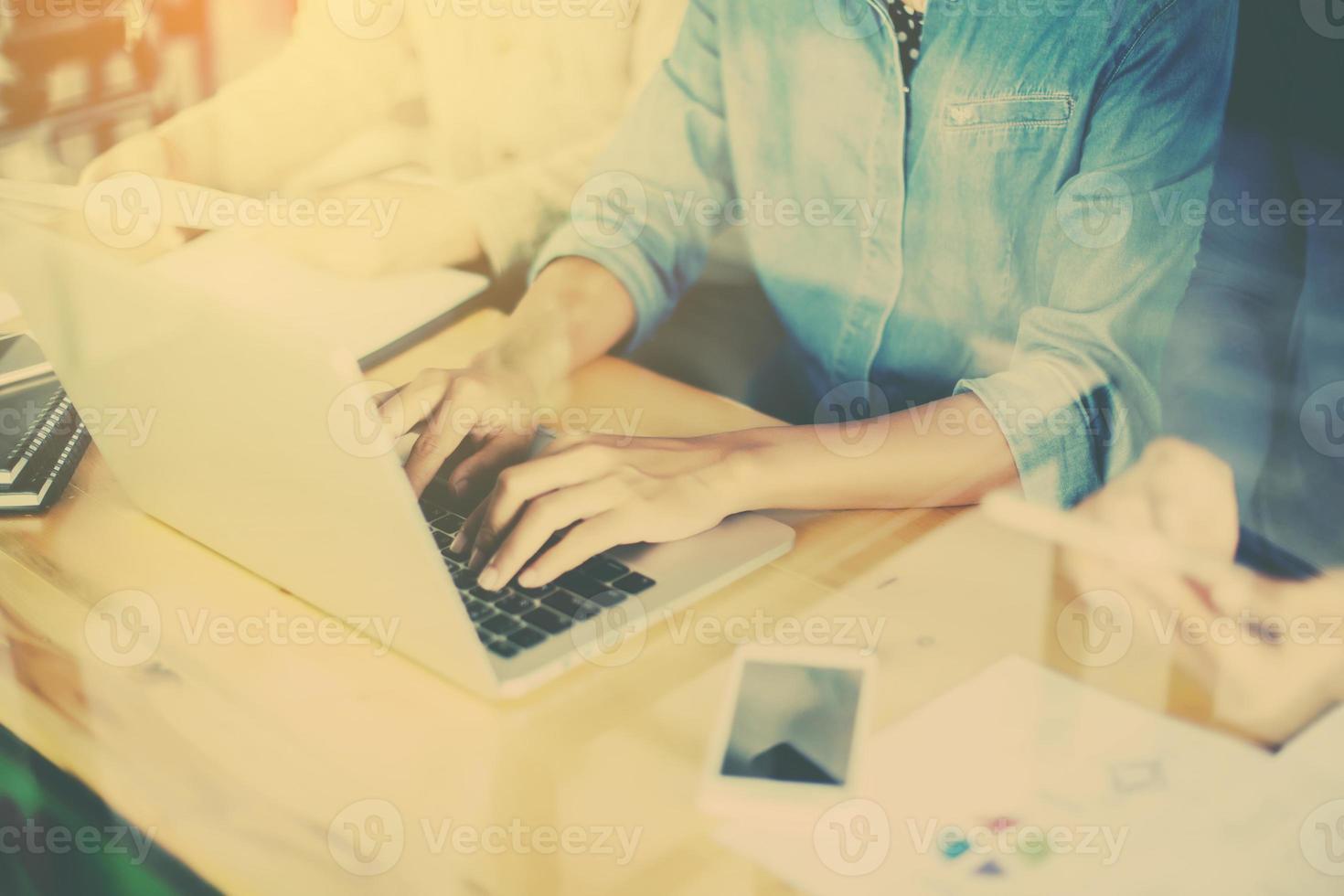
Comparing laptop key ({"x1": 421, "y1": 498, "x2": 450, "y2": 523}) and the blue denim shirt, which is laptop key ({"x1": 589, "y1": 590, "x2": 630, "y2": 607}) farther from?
the blue denim shirt

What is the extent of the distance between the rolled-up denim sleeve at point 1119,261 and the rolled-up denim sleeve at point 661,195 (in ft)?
1.30

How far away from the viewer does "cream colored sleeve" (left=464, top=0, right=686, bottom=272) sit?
1267 mm

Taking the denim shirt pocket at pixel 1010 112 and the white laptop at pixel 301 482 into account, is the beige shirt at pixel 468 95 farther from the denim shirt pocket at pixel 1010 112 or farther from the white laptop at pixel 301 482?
the white laptop at pixel 301 482

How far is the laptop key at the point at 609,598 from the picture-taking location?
0.83 m

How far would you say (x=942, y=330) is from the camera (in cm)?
111

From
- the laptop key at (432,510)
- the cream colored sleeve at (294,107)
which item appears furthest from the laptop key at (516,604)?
the cream colored sleeve at (294,107)

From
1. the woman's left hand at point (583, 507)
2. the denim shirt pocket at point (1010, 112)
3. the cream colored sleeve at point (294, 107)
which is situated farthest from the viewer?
the cream colored sleeve at point (294, 107)

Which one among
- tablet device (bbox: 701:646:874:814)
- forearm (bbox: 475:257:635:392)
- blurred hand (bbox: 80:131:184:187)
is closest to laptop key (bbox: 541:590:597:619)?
tablet device (bbox: 701:646:874:814)

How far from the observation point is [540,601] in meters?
0.85

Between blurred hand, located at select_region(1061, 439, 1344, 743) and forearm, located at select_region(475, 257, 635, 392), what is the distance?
551 millimetres

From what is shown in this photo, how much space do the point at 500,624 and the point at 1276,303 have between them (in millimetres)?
662

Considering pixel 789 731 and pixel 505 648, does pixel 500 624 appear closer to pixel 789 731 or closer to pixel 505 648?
pixel 505 648

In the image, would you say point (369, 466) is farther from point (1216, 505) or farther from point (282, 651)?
point (1216, 505)

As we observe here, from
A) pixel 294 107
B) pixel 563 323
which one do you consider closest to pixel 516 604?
pixel 563 323
